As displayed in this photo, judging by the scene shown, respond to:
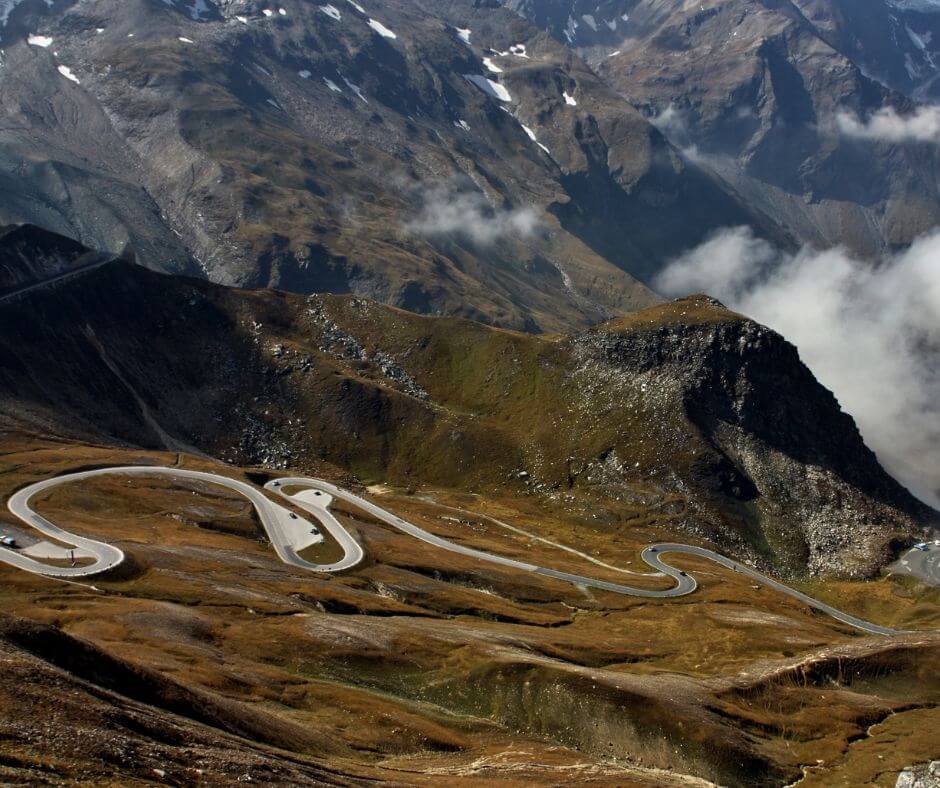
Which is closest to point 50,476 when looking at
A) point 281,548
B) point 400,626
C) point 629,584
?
point 281,548

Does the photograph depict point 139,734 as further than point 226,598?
No

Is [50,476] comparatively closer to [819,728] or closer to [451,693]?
[451,693]

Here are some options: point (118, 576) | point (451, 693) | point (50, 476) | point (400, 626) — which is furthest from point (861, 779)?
point (50, 476)

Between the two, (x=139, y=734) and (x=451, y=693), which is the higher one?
(x=139, y=734)

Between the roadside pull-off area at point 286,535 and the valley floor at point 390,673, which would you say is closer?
the valley floor at point 390,673

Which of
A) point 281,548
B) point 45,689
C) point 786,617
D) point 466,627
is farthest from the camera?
point 786,617

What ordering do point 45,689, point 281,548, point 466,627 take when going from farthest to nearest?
point 281,548 → point 466,627 → point 45,689

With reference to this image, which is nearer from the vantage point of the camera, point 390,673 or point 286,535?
point 390,673

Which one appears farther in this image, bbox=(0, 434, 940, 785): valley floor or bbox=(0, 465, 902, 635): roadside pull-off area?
bbox=(0, 465, 902, 635): roadside pull-off area

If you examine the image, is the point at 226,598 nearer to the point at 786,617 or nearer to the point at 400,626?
the point at 400,626

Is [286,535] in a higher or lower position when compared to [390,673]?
lower
